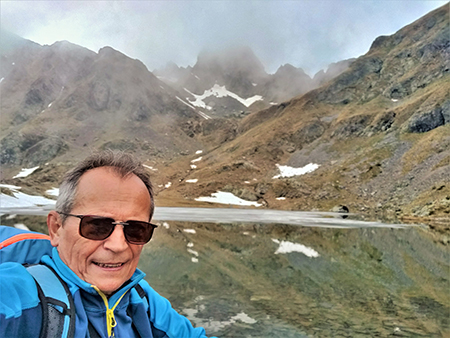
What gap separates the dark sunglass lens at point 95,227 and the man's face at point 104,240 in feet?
0.15

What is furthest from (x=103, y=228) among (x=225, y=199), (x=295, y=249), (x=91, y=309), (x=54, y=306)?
(x=225, y=199)

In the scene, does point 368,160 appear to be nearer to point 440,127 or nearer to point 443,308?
point 440,127

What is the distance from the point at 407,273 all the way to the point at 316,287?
6433mm

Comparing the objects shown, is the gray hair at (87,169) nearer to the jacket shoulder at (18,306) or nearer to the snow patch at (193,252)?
the jacket shoulder at (18,306)

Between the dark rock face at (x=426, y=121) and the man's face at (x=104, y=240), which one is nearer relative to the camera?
the man's face at (x=104, y=240)

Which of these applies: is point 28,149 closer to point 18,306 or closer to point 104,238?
point 104,238

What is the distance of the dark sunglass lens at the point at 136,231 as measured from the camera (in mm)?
2882

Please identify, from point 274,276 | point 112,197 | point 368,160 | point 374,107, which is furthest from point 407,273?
point 374,107

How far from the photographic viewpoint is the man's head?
2727 millimetres

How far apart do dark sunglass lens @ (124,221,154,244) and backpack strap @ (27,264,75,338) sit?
0.68m

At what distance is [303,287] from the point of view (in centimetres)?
1377

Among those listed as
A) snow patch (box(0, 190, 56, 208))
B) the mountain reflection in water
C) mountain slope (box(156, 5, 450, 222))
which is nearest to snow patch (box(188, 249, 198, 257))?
the mountain reflection in water

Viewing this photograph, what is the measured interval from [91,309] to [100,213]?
2.51 feet

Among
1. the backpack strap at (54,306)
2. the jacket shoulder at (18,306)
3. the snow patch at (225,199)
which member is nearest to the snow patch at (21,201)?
the snow patch at (225,199)
